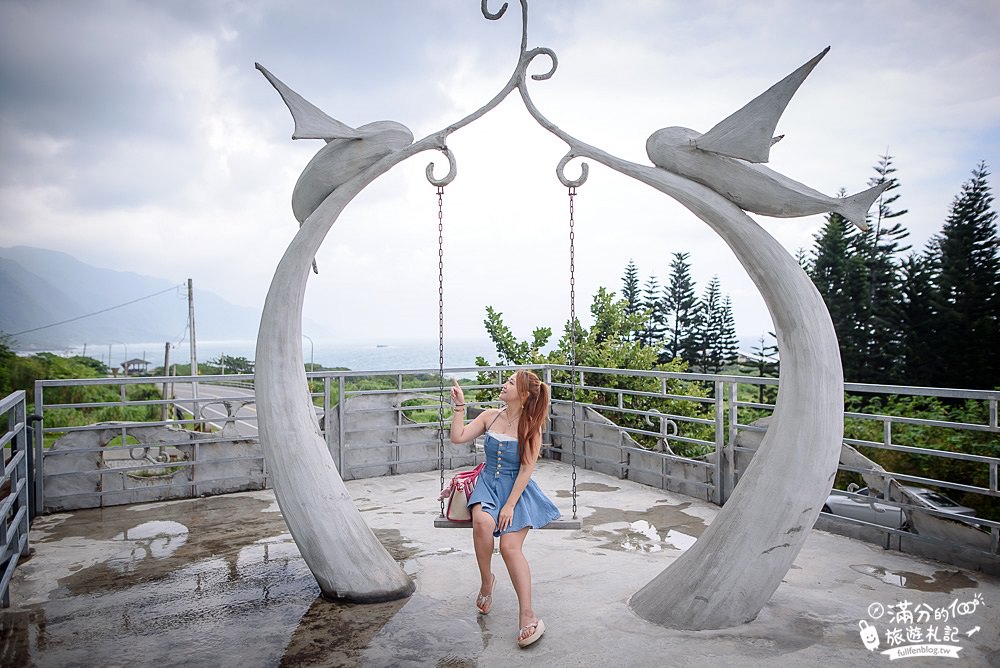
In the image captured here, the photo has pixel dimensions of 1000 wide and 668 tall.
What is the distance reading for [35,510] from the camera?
4.72 meters

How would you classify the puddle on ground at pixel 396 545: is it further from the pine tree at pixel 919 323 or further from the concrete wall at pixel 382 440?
the pine tree at pixel 919 323

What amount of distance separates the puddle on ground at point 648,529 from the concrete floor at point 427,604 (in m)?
0.02

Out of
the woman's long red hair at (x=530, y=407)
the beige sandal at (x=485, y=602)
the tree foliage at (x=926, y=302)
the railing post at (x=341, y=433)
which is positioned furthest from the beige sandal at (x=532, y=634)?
the tree foliage at (x=926, y=302)

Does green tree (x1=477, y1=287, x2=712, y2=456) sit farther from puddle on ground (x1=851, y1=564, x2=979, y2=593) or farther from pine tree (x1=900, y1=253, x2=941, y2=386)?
pine tree (x1=900, y1=253, x2=941, y2=386)

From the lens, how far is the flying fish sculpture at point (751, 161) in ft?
8.85

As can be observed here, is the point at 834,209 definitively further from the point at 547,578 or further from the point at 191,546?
the point at 191,546

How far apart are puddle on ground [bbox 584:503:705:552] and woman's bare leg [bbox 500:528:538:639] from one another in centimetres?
128

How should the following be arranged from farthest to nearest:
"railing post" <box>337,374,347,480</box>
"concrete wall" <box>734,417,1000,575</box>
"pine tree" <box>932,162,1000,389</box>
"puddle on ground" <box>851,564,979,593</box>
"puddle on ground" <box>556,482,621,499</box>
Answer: "pine tree" <box>932,162,1000,389</box> < "railing post" <box>337,374,347,480</box> < "puddle on ground" <box>556,482,621,499</box> < "concrete wall" <box>734,417,1000,575</box> < "puddle on ground" <box>851,564,979,593</box>

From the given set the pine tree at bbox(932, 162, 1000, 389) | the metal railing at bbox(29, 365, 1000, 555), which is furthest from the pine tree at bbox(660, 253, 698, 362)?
the metal railing at bbox(29, 365, 1000, 555)

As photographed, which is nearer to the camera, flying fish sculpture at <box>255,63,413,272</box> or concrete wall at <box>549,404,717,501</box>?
flying fish sculpture at <box>255,63,413,272</box>

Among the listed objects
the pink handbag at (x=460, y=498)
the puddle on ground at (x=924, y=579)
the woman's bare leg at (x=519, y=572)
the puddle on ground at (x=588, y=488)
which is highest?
the pink handbag at (x=460, y=498)

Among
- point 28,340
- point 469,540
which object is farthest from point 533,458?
point 28,340

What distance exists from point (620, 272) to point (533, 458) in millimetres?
18294

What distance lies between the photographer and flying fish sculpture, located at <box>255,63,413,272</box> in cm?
311
